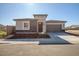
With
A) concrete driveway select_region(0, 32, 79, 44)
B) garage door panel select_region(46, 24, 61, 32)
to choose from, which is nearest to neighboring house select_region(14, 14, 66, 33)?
garage door panel select_region(46, 24, 61, 32)

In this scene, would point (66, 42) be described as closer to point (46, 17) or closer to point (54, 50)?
point (54, 50)

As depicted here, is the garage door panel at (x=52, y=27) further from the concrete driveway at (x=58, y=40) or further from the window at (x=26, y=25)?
the window at (x=26, y=25)

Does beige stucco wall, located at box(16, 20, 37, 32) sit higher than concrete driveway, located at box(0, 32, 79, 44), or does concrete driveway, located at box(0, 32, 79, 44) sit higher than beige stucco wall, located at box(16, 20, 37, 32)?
beige stucco wall, located at box(16, 20, 37, 32)

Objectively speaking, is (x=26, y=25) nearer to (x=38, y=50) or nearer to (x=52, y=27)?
(x=52, y=27)

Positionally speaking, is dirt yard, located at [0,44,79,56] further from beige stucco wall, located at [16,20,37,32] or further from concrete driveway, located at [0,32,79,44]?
beige stucco wall, located at [16,20,37,32]

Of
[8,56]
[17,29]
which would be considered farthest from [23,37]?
[8,56]

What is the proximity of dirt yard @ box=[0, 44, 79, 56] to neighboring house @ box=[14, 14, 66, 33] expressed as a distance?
484 mm

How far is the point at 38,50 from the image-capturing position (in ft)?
16.8

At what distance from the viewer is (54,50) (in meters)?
5.11

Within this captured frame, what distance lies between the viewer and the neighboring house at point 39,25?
5359 mm

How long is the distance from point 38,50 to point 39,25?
29.7 inches

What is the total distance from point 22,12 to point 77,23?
60.8 inches

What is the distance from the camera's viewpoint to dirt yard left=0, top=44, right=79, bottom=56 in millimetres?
5047

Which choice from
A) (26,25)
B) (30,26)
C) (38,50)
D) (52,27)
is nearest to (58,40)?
(52,27)
